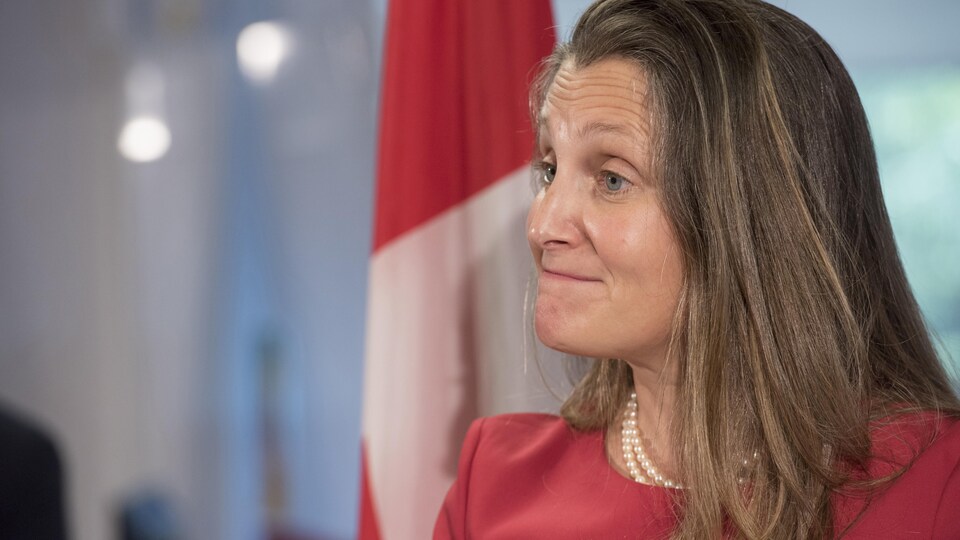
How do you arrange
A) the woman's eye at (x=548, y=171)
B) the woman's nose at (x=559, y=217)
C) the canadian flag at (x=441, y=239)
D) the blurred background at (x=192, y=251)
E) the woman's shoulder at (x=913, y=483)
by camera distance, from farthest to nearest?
1. the blurred background at (x=192, y=251)
2. the canadian flag at (x=441, y=239)
3. the woman's eye at (x=548, y=171)
4. the woman's nose at (x=559, y=217)
5. the woman's shoulder at (x=913, y=483)

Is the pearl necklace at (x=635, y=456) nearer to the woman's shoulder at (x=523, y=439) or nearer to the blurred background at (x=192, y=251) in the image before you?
the woman's shoulder at (x=523, y=439)

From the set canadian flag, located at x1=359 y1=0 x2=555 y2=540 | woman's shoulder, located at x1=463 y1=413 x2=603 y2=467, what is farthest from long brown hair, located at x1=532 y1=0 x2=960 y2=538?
canadian flag, located at x1=359 y1=0 x2=555 y2=540

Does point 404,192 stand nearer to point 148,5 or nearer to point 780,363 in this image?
point 780,363

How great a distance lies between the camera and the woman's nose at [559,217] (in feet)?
3.59

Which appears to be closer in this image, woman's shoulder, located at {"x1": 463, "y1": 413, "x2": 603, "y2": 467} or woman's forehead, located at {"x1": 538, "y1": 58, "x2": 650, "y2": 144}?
woman's forehead, located at {"x1": 538, "y1": 58, "x2": 650, "y2": 144}

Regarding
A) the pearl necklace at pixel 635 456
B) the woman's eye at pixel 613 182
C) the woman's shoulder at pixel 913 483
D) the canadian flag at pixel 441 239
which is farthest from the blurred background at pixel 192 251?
the woman's shoulder at pixel 913 483

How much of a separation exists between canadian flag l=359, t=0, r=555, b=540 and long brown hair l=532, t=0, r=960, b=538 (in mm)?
456

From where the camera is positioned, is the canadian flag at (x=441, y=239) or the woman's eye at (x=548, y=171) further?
the canadian flag at (x=441, y=239)

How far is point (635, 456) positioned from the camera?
1.21m

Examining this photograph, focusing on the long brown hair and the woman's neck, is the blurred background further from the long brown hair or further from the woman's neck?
the long brown hair

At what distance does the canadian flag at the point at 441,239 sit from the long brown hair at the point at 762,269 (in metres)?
0.46

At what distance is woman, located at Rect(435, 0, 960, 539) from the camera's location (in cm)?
103

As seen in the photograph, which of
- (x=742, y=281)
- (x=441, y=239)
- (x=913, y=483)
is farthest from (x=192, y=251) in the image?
(x=913, y=483)

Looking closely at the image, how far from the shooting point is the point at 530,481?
126 centimetres
